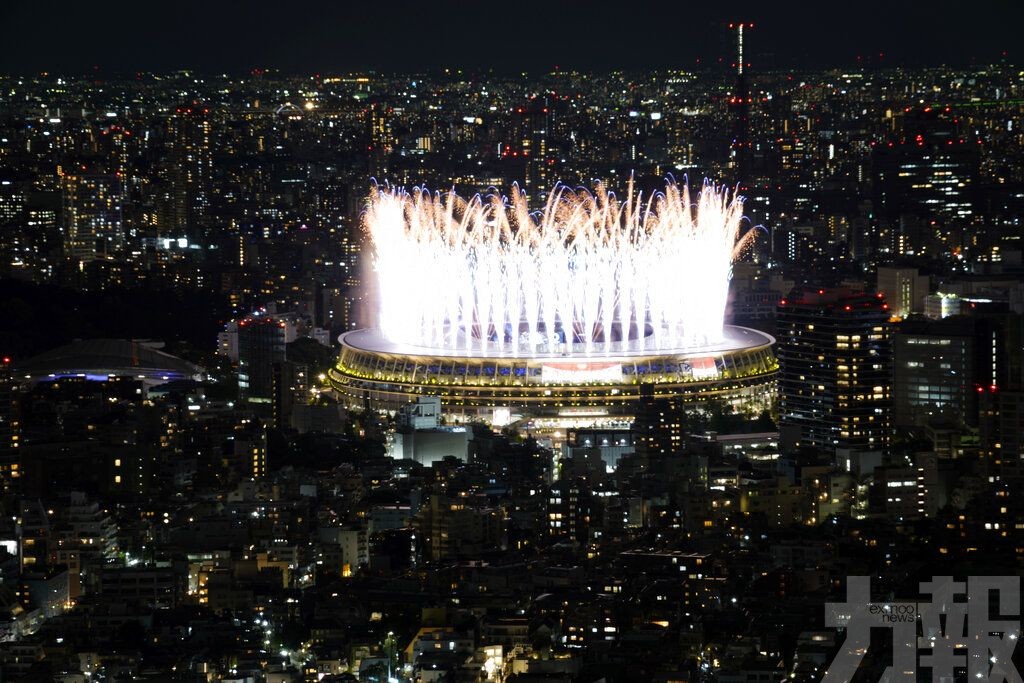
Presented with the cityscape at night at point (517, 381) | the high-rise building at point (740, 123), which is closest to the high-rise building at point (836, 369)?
the cityscape at night at point (517, 381)

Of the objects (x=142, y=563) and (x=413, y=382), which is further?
(x=413, y=382)

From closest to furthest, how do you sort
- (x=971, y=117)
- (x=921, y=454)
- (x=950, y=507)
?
(x=950, y=507) < (x=921, y=454) < (x=971, y=117)

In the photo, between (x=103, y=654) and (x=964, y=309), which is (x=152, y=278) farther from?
(x=103, y=654)


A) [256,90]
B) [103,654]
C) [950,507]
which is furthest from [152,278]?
[103,654]

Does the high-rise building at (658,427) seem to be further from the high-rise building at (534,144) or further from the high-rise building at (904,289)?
the high-rise building at (534,144)

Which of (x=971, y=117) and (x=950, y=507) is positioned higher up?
(x=971, y=117)

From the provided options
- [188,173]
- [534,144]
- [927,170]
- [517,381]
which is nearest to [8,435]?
[517,381]

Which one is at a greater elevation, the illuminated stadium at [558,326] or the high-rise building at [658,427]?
the illuminated stadium at [558,326]
